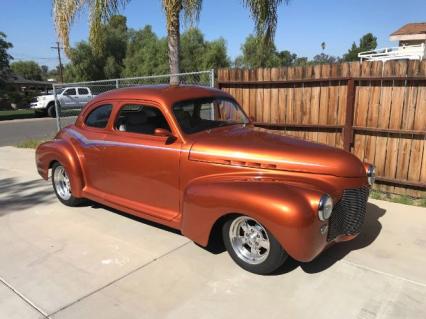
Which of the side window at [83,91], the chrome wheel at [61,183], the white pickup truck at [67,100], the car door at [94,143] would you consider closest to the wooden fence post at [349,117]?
the car door at [94,143]

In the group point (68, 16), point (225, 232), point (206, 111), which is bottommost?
point (225, 232)

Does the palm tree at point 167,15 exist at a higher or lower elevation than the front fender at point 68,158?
higher

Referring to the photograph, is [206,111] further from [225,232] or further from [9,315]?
[9,315]

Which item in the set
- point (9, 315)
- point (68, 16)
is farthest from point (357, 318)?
point (68, 16)

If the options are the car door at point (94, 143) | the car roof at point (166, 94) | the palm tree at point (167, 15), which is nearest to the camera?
the car roof at point (166, 94)

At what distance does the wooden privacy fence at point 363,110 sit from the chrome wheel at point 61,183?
374cm

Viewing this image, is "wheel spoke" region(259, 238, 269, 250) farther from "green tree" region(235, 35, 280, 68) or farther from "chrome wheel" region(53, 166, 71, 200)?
"green tree" region(235, 35, 280, 68)

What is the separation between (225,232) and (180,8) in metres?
6.63

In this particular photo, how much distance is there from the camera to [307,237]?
327cm

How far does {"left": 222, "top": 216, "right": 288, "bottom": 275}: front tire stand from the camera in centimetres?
357

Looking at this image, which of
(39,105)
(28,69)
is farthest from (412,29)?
(28,69)

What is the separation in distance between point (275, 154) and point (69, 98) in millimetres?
20269

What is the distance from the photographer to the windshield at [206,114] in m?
4.42

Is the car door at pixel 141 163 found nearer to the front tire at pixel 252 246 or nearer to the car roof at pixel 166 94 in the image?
the car roof at pixel 166 94
